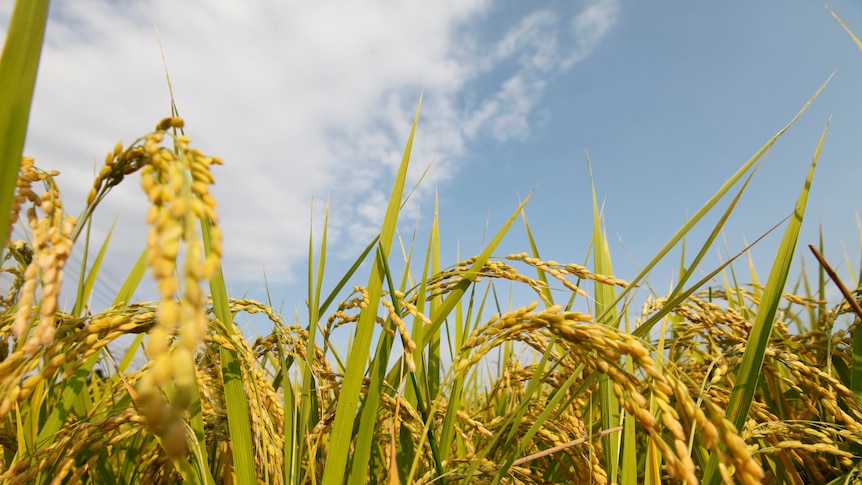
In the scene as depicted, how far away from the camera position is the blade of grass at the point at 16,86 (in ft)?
2.01

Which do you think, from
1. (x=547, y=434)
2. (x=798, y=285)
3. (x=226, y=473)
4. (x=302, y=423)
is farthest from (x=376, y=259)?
(x=798, y=285)

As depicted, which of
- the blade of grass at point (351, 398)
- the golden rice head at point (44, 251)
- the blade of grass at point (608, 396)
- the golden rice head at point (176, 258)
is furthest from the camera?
the blade of grass at point (608, 396)

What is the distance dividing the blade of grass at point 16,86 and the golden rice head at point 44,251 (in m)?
0.05

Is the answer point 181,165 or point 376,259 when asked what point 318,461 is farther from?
point 181,165

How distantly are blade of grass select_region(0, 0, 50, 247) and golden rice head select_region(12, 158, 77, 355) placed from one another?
5cm

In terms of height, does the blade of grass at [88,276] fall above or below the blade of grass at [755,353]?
above

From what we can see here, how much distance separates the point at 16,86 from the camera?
62 centimetres

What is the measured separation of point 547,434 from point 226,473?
977 mm

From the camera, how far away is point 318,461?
5.16 ft

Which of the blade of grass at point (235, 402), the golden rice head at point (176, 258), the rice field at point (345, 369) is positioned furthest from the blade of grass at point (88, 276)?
the golden rice head at point (176, 258)

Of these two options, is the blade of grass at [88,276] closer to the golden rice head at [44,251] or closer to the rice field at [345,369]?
the rice field at [345,369]

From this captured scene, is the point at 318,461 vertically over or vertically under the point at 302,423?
under

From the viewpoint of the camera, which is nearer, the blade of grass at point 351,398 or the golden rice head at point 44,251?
the golden rice head at point 44,251

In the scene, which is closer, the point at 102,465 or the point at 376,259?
the point at 376,259
